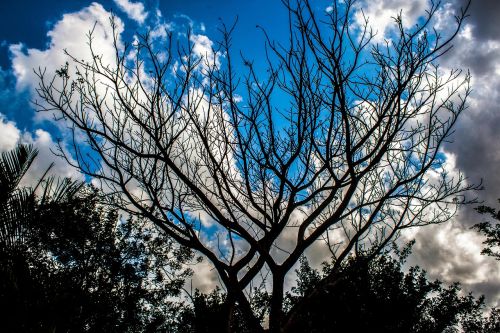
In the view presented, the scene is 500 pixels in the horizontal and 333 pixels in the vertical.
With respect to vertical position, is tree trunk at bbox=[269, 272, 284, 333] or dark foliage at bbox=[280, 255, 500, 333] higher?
dark foliage at bbox=[280, 255, 500, 333]

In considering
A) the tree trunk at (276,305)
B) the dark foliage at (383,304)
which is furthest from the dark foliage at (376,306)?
the tree trunk at (276,305)

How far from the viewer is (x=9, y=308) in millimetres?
3762

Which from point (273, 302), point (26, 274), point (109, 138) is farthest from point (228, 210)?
point (26, 274)

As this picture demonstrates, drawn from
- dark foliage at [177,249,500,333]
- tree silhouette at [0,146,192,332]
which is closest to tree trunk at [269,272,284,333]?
tree silhouette at [0,146,192,332]

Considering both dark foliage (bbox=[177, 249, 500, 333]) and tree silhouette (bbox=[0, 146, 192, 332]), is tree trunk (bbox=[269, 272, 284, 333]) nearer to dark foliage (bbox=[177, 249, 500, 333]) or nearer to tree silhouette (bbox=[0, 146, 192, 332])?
tree silhouette (bbox=[0, 146, 192, 332])

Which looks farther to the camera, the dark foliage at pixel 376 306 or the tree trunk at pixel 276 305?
the dark foliage at pixel 376 306

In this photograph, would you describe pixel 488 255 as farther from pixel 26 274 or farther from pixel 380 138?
pixel 26 274

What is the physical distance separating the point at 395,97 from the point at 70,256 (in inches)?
578

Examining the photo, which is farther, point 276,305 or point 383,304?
point 383,304

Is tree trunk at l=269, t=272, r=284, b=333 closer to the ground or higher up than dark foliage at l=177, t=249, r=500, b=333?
closer to the ground

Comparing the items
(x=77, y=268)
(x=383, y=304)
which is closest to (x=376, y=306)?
(x=383, y=304)

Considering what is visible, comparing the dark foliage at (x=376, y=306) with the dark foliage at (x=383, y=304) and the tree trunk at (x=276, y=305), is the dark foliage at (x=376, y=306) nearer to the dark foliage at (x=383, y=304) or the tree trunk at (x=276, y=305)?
the dark foliage at (x=383, y=304)

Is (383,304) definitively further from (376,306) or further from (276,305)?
(276,305)

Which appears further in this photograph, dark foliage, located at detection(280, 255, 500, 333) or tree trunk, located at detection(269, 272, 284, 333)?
dark foliage, located at detection(280, 255, 500, 333)
